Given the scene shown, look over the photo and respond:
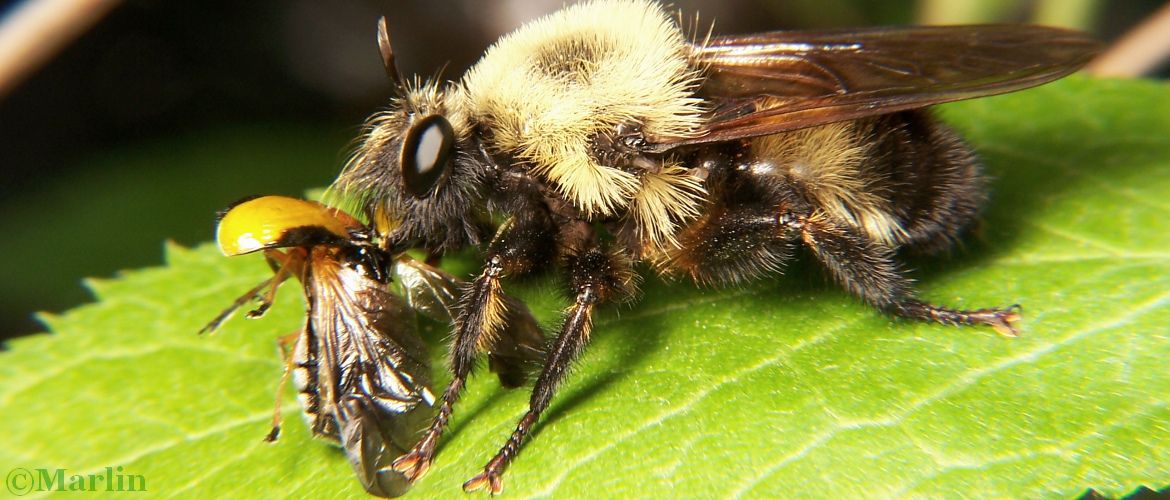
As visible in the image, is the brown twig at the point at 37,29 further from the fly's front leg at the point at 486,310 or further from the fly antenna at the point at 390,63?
the fly's front leg at the point at 486,310

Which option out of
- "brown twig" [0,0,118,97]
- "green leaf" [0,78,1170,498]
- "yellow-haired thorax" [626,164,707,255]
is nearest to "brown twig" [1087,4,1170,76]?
"green leaf" [0,78,1170,498]

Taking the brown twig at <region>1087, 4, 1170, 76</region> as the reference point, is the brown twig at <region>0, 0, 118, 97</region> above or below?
above

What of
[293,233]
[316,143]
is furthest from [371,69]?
[293,233]

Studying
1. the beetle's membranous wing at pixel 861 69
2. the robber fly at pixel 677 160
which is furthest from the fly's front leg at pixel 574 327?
the beetle's membranous wing at pixel 861 69

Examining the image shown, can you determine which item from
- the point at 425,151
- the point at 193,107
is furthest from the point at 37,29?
the point at 425,151

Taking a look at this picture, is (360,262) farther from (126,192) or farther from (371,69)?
(371,69)

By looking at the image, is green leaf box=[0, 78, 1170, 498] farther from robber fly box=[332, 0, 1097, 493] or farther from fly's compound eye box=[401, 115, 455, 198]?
fly's compound eye box=[401, 115, 455, 198]
